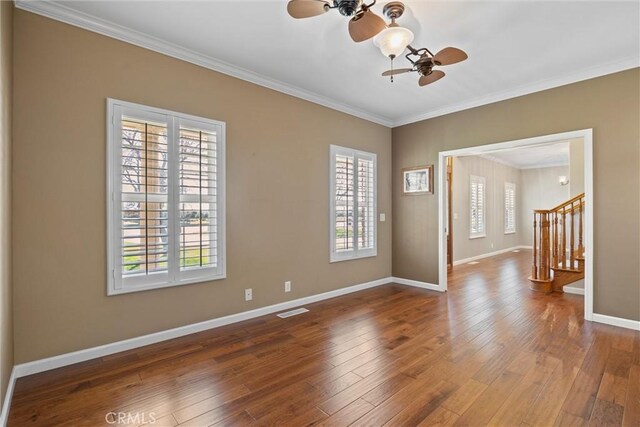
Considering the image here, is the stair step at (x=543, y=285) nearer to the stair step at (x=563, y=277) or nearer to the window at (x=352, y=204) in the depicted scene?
the stair step at (x=563, y=277)

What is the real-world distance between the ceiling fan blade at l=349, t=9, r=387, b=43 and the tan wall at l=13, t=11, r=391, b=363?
1842 millimetres

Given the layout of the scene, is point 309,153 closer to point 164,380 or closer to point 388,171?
point 388,171

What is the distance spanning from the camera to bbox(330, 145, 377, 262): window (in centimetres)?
462

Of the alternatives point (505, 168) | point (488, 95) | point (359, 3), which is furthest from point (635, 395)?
point (505, 168)

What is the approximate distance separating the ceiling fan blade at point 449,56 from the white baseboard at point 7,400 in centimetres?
381

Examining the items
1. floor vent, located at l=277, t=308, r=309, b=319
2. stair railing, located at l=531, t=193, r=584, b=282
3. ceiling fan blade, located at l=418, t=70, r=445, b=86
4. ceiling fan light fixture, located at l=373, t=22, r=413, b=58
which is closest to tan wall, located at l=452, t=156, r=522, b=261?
stair railing, located at l=531, t=193, r=584, b=282

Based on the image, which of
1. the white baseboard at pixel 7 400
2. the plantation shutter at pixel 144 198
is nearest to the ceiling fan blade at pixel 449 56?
the plantation shutter at pixel 144 198

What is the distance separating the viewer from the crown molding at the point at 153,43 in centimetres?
243

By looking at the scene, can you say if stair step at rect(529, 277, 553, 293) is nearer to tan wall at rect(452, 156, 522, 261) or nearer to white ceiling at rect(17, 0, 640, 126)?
tan wall at rect(452, 156, 522, 261)

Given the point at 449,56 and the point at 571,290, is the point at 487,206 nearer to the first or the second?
the point at 571,290

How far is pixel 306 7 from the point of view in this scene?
2.02 meters

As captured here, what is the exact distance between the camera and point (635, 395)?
7.01ft

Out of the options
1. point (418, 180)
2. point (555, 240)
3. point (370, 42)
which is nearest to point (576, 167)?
point (555, 240)

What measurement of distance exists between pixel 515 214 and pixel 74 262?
39.0ft
